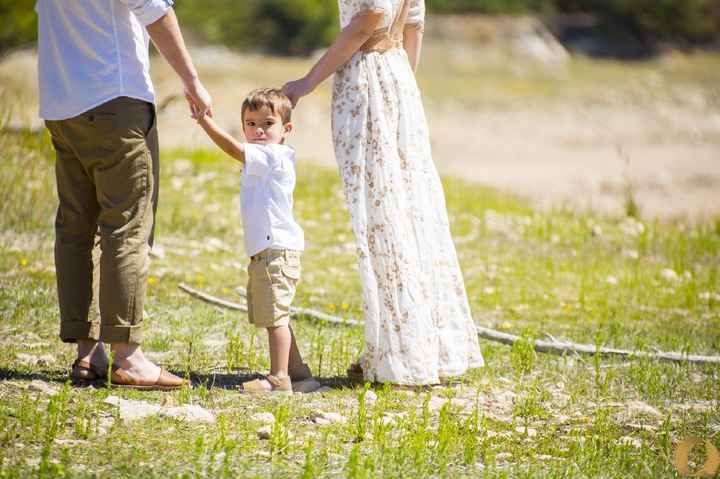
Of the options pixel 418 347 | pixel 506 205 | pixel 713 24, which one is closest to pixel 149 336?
pixel 418 347

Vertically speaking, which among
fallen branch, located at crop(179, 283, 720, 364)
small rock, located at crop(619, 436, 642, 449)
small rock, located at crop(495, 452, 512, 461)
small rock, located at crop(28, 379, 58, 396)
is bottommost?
small rock, located at crop(495, 452, 512, 461)

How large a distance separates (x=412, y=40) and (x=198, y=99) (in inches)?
48.8

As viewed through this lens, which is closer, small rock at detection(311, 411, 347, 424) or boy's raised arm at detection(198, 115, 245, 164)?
small rock at detection(311, 411, 347, 424)

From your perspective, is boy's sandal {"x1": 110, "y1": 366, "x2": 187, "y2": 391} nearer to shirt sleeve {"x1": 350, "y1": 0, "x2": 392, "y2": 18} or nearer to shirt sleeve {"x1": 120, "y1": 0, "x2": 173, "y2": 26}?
shirt sleeve {"x1": 120, "y1": 0, "x2": 173, "y2": 26}

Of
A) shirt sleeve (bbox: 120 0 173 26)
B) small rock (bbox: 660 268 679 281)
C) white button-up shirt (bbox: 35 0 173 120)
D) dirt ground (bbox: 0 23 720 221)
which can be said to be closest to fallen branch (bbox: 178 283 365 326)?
white button-up shirt (bbox: 35 0 173 120)

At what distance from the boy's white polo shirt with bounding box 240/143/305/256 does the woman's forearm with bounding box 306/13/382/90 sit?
0.37m

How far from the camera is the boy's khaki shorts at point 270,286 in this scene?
4.49 metres

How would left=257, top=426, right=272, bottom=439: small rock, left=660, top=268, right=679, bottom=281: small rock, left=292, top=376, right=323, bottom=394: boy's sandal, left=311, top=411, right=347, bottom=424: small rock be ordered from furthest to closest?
1. left=660, top=268, right=679, bottom=281: small rock
2. left=292, top=376, right=323, bottom=394: boy's sandal
3. left=311, top=411, right=347, bottom=424: small rock
4. left=257, top=426, right=272, bottom=439: small rock

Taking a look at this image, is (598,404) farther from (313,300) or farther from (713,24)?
(713,24)

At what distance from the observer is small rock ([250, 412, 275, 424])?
4.13 meters

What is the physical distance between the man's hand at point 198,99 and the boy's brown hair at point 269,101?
0.20 m

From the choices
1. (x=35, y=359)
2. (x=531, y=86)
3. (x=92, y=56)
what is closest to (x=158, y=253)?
(x=35, y=359)

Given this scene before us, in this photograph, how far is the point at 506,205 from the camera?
11.5 meters

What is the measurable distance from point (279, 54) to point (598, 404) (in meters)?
29.8
